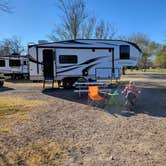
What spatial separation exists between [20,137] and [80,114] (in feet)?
8.27

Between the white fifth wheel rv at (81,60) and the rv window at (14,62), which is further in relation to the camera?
the rv window at (14,62)

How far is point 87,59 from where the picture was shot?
539 inches

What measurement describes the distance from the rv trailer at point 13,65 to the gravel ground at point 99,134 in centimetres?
1721

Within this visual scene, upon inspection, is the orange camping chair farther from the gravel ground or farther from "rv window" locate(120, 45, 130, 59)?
"rv window" locate(120, 45, 130, 59)

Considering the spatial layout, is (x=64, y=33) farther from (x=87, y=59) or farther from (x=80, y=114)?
(x=80, y=114)

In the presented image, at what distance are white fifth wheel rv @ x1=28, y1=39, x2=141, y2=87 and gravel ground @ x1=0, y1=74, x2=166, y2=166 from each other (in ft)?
19.5

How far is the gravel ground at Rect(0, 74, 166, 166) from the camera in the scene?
386 cm

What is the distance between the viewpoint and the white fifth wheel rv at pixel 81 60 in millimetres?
13240

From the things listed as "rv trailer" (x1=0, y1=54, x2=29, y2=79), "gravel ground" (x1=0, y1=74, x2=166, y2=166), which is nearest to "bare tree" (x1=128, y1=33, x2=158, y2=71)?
"rv trailer" (x1=0, y1=54, x2=29, y2=79)

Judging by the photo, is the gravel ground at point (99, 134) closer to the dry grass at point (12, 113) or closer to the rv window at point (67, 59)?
the dry grass at point (12, 113)

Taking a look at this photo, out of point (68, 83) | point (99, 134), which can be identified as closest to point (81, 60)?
point (68, 83)

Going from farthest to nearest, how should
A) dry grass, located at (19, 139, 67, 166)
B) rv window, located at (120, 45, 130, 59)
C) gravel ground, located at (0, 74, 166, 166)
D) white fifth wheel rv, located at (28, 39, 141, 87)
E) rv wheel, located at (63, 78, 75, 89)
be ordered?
1. rv window, located at (120, 45, 130, 59)
2. rv wheel, located at (63, 78, 75, 89)
3. white fifth wheel rv, located at (28, 39, 141, 87)
4. gravel ground, located at (0, 74, 166, 166)
5. dry grass, located at (19, 139, 67, 166)

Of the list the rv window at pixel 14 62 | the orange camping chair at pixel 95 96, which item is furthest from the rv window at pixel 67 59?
the rv window at pixel 14 62

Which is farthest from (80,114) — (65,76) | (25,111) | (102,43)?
(102,43)
